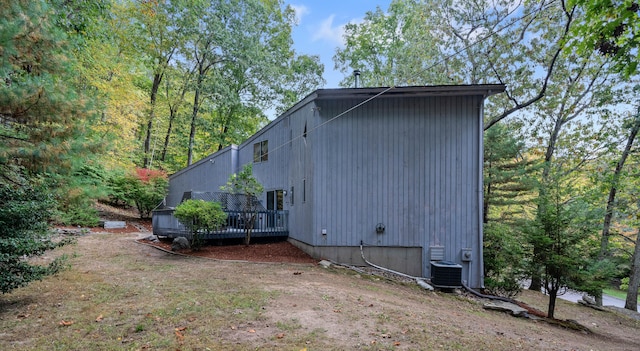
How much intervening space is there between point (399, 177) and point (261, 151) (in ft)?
22.7

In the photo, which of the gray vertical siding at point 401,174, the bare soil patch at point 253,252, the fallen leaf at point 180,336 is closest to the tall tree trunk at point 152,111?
the bare soil patch at point 253,252

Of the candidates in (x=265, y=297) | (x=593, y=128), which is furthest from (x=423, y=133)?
(x=593, y=128)

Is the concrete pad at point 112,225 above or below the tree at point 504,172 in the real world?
below

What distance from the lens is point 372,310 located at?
4.77 metres

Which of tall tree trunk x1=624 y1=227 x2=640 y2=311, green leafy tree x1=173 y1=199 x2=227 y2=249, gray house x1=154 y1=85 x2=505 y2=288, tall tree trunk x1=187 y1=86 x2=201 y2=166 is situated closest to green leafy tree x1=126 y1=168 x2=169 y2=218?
tall tree trunk x1=187 y1=86 x2=201 y2=166

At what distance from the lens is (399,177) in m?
8.79

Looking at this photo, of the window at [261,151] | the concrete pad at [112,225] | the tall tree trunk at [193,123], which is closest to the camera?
the window at [261,151]

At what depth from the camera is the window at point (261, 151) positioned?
43.0ft

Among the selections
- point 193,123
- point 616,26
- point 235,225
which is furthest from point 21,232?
point 193,123

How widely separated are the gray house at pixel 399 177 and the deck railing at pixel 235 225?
2115 millimetres

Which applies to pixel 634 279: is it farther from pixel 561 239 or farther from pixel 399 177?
pixel 399 177

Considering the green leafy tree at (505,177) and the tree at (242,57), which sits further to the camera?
the tree at (242,57)

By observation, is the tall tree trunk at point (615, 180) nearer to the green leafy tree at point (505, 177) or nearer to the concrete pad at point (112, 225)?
the green leafy tree at point (505, 177)

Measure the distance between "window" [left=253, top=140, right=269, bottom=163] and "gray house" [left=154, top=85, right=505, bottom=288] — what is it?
437 cm
